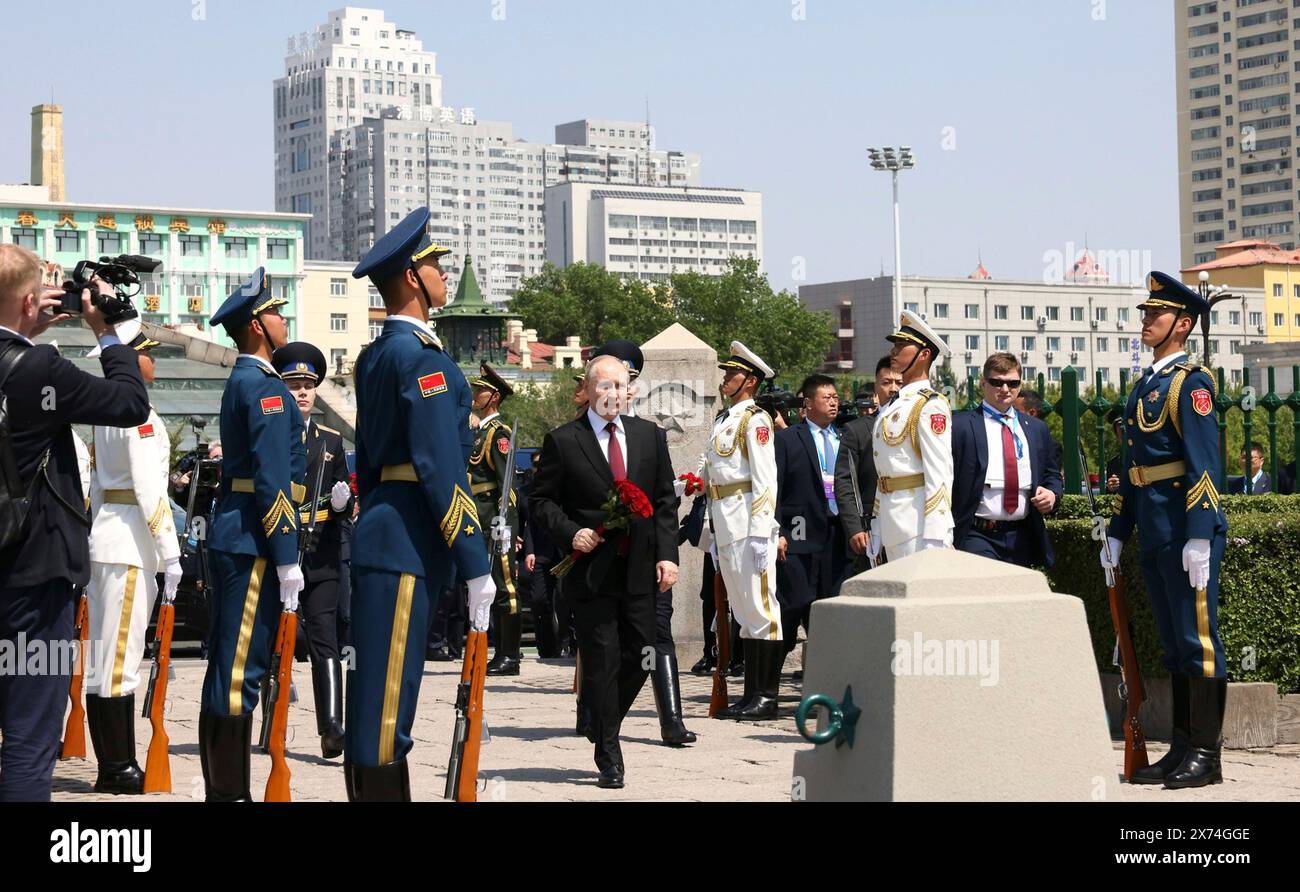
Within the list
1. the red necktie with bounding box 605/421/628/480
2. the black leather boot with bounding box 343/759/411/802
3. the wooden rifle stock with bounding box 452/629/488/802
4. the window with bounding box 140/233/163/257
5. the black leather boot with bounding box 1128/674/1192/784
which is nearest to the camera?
the black leather boot with bounding box 343/759/411/802

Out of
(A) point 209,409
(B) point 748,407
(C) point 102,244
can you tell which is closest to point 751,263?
(C) point 102,244

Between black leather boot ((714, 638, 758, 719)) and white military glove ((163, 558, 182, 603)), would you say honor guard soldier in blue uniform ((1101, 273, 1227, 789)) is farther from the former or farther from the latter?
white military glove ((163, 558, 182, 603))

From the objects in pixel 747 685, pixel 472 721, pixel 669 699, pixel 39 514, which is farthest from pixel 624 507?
pixel 39 514

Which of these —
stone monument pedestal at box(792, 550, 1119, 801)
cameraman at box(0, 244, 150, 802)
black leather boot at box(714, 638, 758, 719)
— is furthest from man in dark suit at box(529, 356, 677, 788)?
stone monument pedestal at box(792, 550, 1119, 801)

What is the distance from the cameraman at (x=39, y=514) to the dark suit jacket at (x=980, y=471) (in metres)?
5.40

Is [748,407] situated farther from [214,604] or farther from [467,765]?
[467,765]

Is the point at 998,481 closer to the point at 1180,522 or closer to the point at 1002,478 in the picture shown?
the point at 1002,478

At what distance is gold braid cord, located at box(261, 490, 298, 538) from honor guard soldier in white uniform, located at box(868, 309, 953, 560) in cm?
362

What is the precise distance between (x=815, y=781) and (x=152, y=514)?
548cm

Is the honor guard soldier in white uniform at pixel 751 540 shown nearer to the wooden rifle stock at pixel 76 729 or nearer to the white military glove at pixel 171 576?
the white military glove at pixel 171 576

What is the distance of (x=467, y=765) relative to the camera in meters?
7.30

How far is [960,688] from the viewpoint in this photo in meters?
4.98

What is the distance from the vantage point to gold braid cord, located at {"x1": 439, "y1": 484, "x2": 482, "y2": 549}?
23.1ft
